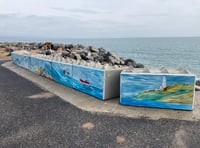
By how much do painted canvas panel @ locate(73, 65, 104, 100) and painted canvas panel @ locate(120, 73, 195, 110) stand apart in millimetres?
879

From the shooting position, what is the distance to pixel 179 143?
14.5 feet

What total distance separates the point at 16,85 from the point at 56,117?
457 centimetres

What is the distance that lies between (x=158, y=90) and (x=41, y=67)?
7.21m

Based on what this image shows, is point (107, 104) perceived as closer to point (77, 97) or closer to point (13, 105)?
point (77, 97)

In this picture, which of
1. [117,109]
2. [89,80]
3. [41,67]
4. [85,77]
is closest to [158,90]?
[117,109]

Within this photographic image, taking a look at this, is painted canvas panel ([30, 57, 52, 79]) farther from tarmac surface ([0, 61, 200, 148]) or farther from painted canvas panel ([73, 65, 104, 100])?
tarmac surface ([0, 61, 200, 148])

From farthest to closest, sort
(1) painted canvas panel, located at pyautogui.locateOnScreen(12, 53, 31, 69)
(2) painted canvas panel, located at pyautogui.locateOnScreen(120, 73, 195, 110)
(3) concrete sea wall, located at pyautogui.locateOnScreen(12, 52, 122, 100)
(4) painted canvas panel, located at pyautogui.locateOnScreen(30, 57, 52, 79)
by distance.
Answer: (1) painted canvas panel, located at pyautogui.locateOnScreen(12, 53, 31, 69) < (4) painted canvas panel, located at pyautogui.locateOnScreen(30, 57, 52, 79) < (3) concrete sea wall, located at pyautogui.locateOnScreen(12, 52, 122, 100) < (2) painted canvas panel, located at pyautogui.locateOnScreen(120, 73, 195, 110)

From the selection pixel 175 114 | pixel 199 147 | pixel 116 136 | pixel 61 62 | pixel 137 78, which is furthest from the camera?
pixel 61 62

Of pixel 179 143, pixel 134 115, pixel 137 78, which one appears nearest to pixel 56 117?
pixel 134 115

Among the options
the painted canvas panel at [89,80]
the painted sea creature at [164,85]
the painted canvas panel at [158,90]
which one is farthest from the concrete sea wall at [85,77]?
the painted sea creature at [164,85]

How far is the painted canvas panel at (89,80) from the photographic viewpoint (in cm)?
714

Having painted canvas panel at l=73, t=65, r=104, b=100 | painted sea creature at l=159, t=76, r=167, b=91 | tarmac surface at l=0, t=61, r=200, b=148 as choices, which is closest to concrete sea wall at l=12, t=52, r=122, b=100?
painted canvas panel at l=73, t=65, r=104, b=100

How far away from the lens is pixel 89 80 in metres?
7.63

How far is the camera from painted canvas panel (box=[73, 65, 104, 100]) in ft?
23.4
